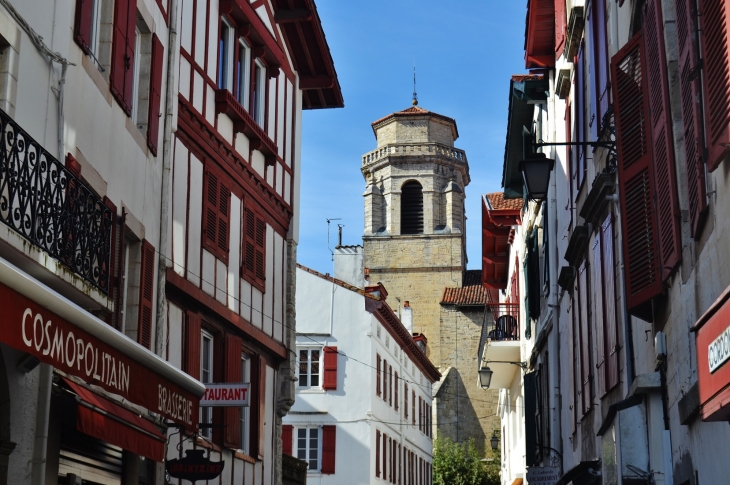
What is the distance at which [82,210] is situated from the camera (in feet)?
30.1

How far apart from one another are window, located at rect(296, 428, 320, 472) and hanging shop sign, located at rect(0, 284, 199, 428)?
24.2 meters

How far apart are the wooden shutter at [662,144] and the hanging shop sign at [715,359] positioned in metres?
2.09

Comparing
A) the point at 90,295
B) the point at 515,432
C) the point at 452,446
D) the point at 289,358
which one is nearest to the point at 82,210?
the point at 90,295

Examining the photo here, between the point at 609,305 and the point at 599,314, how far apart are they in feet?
2.48

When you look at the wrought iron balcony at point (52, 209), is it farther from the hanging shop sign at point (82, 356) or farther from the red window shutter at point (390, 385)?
the red window shutter at point (390, 385)

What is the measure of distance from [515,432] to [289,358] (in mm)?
10955

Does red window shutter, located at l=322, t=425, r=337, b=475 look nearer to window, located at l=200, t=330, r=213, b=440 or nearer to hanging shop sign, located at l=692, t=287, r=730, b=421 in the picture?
window, located at l=200, t=330, r=213, b=440

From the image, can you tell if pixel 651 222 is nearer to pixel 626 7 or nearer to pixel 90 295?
pixel 626 7

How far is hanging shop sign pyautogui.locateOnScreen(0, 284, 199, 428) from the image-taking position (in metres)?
6.11

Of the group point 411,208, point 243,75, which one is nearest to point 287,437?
point 243,75

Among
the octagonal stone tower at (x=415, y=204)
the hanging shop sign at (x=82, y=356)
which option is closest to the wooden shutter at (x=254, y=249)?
the hanging shop sign at (x=82, y=356)

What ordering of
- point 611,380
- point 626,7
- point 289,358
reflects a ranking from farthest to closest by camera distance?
point 289,358 → point 611,380 → point 626,7

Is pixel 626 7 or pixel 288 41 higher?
pixel 288 41

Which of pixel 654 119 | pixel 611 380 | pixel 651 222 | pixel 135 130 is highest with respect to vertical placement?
pixel 135 130
